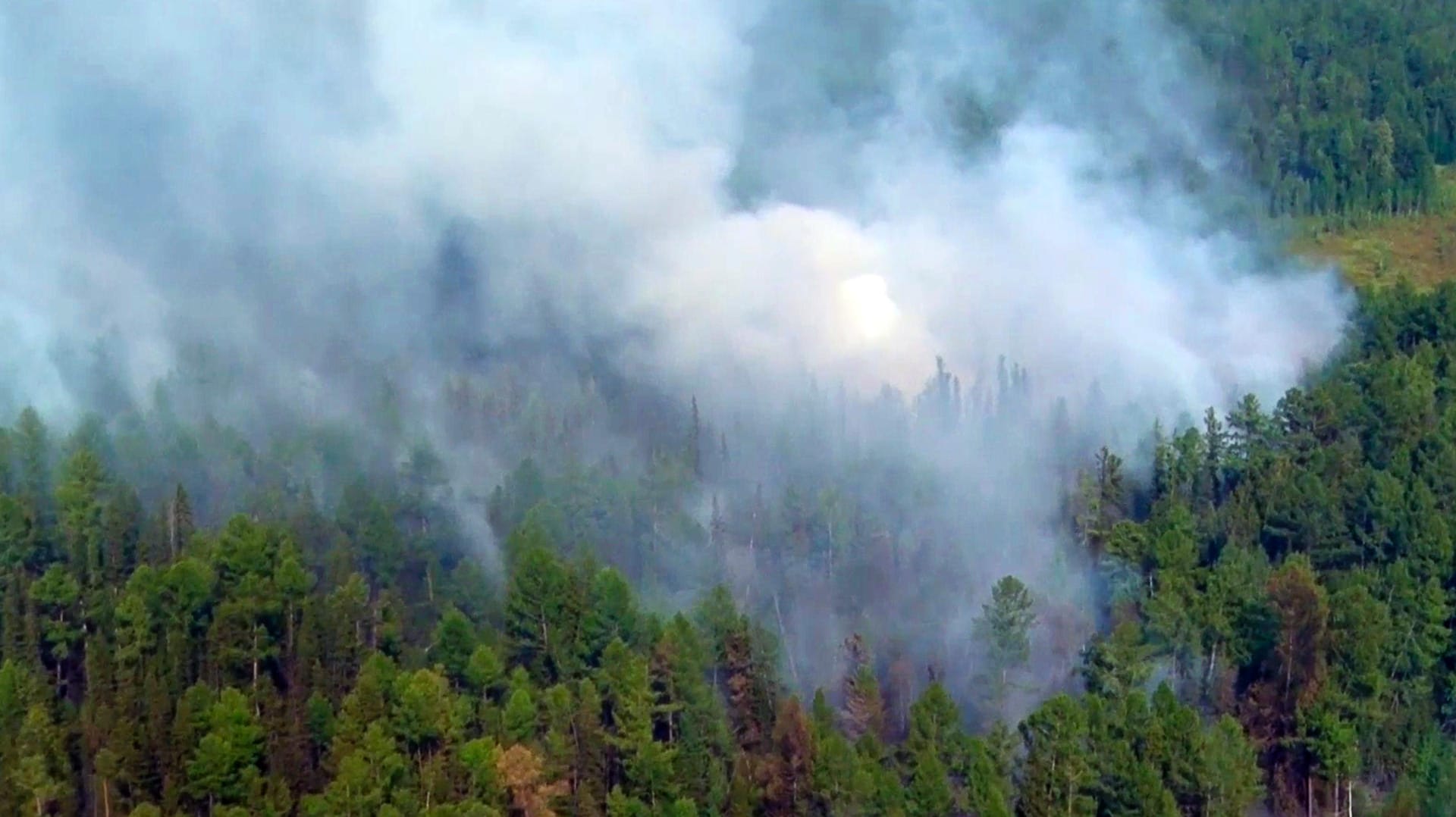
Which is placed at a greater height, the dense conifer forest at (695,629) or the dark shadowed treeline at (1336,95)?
the dark shadowed treeline at (1336,95)

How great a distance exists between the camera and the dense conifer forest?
54.2 metres

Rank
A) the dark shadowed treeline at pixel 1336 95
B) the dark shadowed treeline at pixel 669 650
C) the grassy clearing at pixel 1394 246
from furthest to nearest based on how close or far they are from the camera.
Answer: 1. the dark shadowed treeline at pixel 1336 95
2. the grassy clearing at pixel 1394 246
3. the dark shadowed treeline at pixel 669 650

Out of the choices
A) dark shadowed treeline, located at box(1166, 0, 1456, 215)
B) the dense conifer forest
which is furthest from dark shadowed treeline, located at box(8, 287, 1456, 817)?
dark shadowed treeline, located at box(1166, 0, 1456, 215)

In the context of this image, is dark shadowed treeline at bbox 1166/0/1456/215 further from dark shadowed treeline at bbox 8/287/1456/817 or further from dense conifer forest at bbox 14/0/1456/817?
dark shadowed treeline at bbox 8/287/1456/817

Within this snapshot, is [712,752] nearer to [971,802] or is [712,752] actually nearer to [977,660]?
[971,802]

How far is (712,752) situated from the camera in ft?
188

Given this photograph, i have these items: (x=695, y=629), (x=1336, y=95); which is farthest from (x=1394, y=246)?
(x=695, y=629)

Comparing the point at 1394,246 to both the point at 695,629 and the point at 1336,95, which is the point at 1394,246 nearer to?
the point at 1336,95

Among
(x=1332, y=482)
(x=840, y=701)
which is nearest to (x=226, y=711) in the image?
(x=840, y=701)

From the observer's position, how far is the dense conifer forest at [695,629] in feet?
178

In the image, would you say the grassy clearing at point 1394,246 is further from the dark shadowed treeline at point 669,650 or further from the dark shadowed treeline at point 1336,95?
the dark shadowed treeline at point 669,650

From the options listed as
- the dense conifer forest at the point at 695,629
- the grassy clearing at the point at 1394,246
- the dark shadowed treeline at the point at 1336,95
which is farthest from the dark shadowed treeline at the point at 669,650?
the dark shadowed treeline at the point at 1336,95

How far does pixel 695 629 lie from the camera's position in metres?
60.9

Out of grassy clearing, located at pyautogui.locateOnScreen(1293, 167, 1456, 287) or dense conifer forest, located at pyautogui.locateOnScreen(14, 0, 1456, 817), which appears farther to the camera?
grassy clearing, located at pyautogui.locateOnScreen(1293, 167, 1456, 287)
